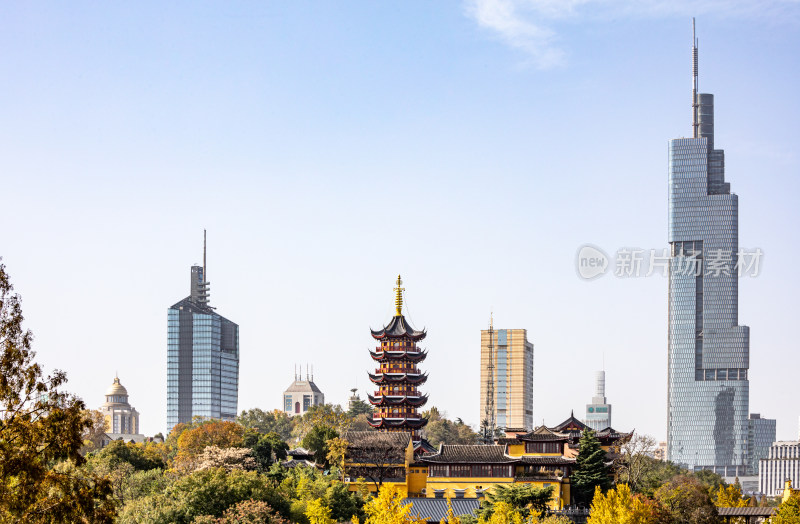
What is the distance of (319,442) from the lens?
92.7m

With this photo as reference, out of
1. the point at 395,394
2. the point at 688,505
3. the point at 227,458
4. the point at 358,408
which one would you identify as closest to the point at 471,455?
the point at 688,505

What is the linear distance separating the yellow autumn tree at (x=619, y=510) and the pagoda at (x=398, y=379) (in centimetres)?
4414

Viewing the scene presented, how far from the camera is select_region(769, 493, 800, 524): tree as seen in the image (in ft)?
187

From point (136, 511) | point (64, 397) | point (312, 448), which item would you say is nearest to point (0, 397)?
point (64, 397)

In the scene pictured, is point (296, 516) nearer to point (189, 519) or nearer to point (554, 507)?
point (189, 519)

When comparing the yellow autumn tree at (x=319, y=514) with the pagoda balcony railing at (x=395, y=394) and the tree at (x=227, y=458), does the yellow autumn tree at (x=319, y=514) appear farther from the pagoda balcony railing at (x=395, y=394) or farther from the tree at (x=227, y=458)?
the pagoda balcony railing at (x=395, y=394)

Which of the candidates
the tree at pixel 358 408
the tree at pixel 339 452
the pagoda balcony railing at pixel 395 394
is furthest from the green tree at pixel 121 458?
the tree at pixel 358 408

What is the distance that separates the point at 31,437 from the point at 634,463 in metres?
66.7

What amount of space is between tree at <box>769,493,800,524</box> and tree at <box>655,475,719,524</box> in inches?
427

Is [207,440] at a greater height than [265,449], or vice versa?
[207,440]

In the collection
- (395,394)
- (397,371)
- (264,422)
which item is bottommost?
(264,422)

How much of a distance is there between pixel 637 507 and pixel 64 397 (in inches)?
1646

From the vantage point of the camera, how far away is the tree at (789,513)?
56938mm

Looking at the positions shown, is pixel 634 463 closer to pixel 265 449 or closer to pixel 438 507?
pixel 438 507
